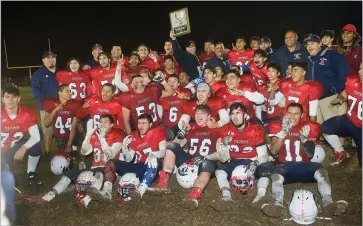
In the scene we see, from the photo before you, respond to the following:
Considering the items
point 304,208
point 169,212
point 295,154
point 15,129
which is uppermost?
point 15,129

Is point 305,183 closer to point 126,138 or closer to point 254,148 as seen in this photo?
point 254,148

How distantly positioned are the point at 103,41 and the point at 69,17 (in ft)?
11.7

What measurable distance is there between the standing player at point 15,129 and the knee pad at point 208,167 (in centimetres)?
281

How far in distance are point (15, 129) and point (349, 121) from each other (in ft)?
18.0

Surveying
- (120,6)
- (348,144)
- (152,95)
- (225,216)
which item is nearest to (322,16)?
(120,6)

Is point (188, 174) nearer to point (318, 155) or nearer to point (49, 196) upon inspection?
point (318, 155)

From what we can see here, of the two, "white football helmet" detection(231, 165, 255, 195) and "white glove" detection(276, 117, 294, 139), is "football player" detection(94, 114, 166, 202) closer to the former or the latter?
"white football helmet" detection(231, 165, 255, 195)

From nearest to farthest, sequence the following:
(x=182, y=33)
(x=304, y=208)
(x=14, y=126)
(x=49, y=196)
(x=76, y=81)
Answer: (x=304, y=208), (x=49, y=196), (x=14, y=126), (x=76, y=81), (x=182, y=33)

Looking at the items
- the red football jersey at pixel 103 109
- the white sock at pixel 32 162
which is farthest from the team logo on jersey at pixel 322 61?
the white sock at pixel 32 162

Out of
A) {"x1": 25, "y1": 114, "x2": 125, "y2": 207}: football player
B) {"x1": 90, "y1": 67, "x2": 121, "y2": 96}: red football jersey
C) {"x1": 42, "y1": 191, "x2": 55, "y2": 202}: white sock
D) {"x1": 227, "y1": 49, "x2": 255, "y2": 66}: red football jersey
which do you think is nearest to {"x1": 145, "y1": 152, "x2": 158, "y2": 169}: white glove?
{"x1": 25, "y1": 114, "x2": 125, "y2": 207}: football player

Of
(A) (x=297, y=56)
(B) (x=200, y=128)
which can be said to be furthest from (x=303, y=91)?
(B) (x=200, y=128)

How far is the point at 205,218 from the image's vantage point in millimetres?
4914

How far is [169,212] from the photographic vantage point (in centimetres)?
514

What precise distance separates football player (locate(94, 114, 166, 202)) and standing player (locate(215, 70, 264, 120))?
1406 millimetres
